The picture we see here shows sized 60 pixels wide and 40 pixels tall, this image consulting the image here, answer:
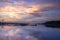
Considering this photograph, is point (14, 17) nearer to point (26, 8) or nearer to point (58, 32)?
point (26, 8)

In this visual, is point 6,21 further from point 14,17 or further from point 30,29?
point 30,29

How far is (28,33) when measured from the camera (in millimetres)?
1479

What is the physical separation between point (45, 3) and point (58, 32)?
0.29m

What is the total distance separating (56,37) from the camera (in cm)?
144

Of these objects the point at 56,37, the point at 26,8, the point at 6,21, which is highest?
the point at 26,8

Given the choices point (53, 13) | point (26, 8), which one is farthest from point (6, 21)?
point (53, 13)

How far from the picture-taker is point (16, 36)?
150 centimetres

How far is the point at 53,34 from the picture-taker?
1447 mm

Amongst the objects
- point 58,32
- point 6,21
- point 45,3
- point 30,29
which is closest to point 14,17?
point 6,21

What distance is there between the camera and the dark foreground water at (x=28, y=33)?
1.45m

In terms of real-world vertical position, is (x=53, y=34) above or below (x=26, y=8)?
below

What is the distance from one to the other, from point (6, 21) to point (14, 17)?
0.29ft

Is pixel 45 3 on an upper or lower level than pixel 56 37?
upper

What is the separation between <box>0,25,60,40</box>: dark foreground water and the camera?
1.45 m
